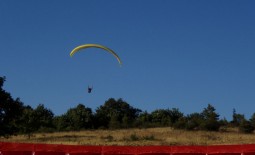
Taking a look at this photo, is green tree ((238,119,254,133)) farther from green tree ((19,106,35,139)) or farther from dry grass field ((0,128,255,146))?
green tree ((19,106,35,139))

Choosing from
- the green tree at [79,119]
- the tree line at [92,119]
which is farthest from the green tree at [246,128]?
the green tree at [79,119]

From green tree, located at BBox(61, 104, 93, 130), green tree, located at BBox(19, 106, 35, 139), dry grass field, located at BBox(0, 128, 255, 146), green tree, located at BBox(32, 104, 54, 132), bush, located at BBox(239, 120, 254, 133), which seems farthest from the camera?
green tree, located at BBox(61, 104, 93, 130)

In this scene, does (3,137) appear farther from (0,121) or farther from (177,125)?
(177,125)

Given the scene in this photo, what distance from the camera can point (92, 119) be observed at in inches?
4129

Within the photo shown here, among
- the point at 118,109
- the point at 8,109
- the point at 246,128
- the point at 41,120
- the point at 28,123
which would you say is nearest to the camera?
the point at 8,109

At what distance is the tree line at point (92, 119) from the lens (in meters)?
60.6

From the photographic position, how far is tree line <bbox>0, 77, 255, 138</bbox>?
60625mm

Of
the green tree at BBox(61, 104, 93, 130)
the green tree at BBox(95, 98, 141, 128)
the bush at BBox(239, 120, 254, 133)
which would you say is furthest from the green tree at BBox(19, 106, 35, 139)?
the green tree at BBox(95, 98, 141, 128)

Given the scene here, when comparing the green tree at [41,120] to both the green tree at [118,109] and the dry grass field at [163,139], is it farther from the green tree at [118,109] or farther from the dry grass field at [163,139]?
the green tree at [118,109]

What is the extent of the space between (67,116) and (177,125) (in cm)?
3791

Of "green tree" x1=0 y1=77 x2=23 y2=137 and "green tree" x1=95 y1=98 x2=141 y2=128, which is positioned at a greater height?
"green tree" x1=95 y1=98 x2=141 y2=128

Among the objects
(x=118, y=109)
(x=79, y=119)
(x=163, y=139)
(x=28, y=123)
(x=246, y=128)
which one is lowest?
(x=163, y=139)

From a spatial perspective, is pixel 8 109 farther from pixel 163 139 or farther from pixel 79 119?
pixel 79 119

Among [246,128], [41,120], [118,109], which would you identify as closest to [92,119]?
[41,120]
